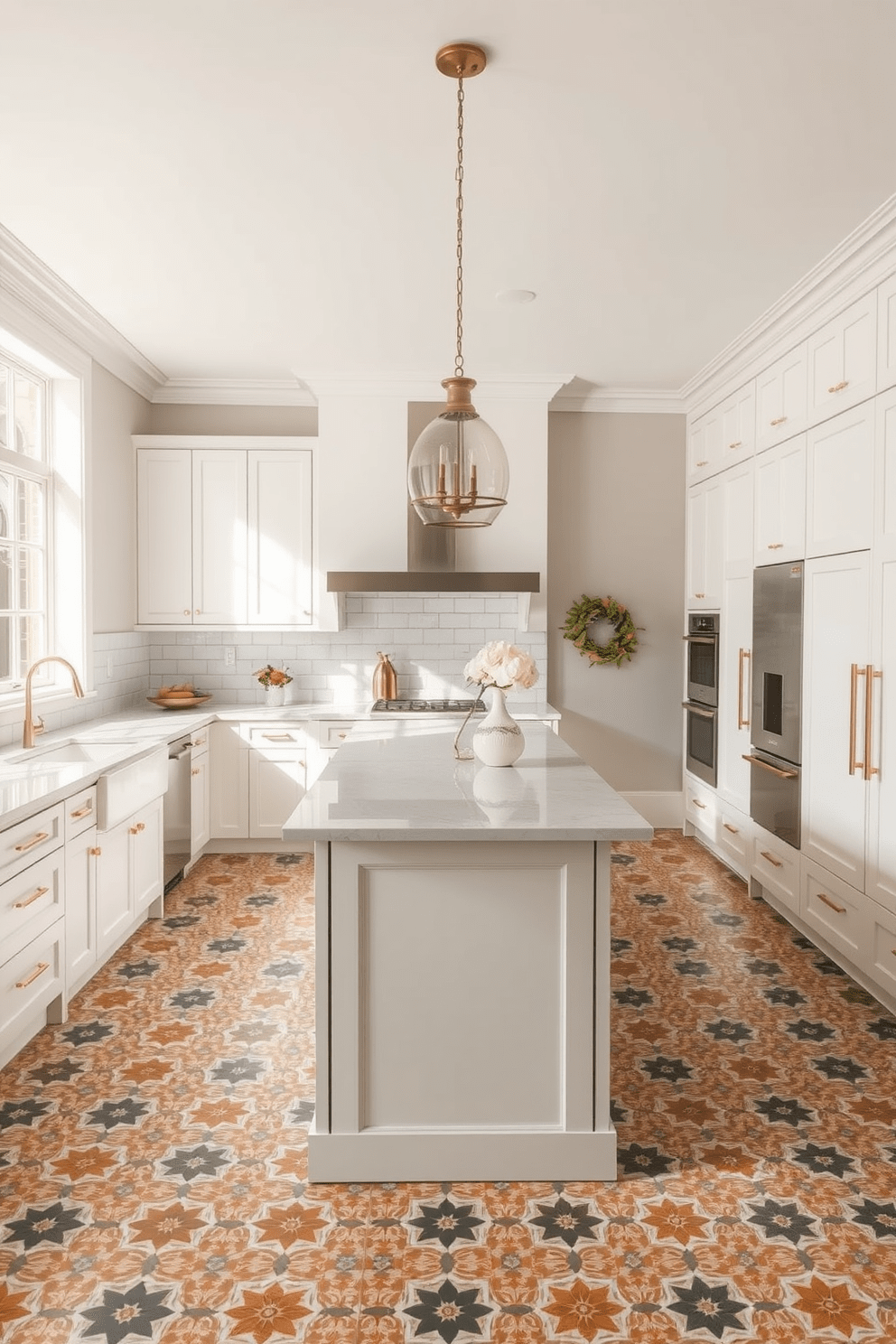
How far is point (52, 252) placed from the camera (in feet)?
11.9

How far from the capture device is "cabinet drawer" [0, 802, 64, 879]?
267 centimetres

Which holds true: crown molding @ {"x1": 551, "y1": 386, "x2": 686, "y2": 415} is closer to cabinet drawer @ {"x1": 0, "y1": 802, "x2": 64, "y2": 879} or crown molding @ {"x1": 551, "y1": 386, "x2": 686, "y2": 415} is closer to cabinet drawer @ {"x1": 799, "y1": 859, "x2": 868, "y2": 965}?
cabinet drawer @ {"x1": 799, "y1": 859, "x2": 868, "y2": 965}

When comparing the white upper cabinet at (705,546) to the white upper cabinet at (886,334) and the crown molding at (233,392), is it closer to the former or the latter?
the white upper cabinet at (886,334)

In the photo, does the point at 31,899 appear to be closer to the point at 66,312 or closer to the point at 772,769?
the point at 66,312

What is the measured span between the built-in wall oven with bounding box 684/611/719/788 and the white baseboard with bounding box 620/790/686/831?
295mm

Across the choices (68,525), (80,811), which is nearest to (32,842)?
(80,811)

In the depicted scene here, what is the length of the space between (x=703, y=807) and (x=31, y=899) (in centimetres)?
379

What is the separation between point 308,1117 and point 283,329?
3.60 m

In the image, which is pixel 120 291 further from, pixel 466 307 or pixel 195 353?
pixel 466 307

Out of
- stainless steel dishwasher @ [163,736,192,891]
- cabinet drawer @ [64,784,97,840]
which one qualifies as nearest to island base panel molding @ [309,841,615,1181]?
cabinet drawer @ [64,784,97,840]

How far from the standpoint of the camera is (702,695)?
5.33 metres

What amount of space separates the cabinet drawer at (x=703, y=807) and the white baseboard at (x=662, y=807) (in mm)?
136

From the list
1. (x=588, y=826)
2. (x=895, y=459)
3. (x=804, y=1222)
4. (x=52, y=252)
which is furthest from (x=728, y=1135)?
(x=52, y=252)

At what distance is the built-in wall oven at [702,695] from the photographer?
5.14 m
